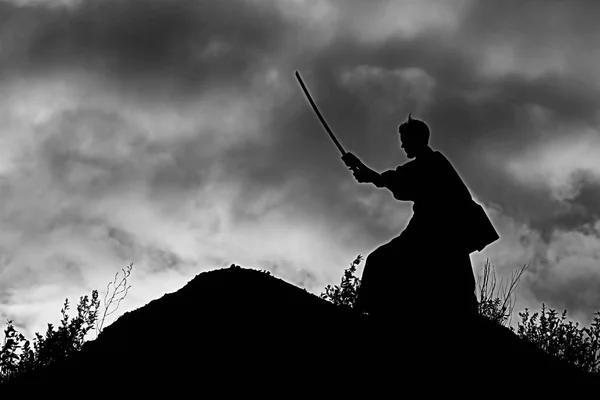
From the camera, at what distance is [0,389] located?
8.12 m

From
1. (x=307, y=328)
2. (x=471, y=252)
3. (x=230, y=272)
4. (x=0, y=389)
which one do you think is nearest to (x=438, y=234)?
(x=471, y=252)

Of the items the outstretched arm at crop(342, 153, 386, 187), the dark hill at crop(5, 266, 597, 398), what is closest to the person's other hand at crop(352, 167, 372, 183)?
the outstretched arm at crop(342, 153, 386, 187)

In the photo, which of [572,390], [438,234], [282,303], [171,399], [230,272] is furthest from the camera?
[230,272]

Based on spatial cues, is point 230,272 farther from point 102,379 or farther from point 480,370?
point 480,370

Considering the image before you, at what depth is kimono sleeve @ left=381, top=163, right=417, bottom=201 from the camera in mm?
7668

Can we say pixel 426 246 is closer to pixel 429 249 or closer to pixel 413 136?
pixel 429 249

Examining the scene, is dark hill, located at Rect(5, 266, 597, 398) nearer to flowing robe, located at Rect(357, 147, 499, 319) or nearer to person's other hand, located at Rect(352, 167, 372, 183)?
flowing robe, located at Rect(357, 147, 499, 319)

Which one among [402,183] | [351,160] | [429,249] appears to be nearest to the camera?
[429,249]

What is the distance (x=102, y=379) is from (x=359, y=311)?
2941 millimetres

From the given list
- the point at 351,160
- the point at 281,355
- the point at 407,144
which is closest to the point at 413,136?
the point at 407,144

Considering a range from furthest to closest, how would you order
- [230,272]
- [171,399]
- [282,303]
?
[230,272]
[282,303]
[171,399]

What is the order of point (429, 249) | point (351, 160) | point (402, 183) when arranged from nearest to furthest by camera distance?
point (429, 249) < point (402, 183) < point (351, 160)

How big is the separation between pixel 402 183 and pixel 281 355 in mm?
2316

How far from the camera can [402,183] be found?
7.68 meters
